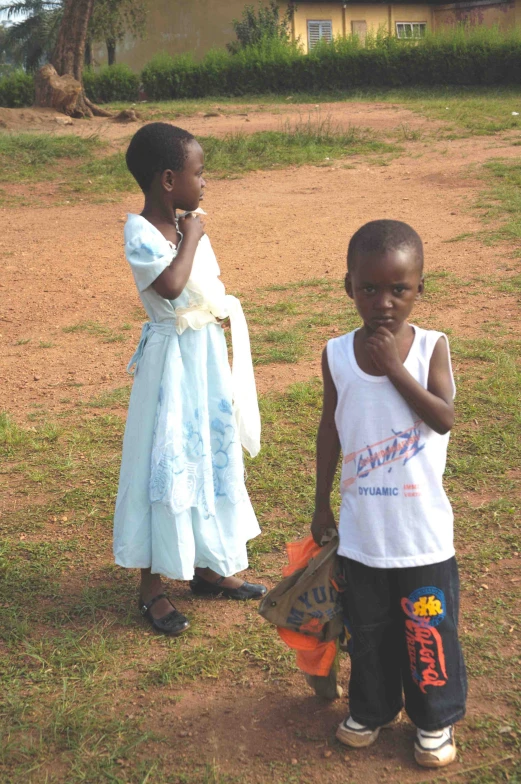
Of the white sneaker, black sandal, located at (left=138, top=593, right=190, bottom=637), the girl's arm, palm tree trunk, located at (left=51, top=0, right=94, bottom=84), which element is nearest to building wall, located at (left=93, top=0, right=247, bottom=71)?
palm tree trunk, located at (left=51, top=0, right=94, bottom=84)

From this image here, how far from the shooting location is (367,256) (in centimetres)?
199

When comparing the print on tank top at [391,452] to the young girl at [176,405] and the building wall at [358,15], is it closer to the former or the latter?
the young girl at [176,405]

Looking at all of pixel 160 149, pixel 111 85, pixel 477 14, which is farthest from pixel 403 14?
pixel 160 149

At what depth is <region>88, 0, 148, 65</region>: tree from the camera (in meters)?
24.6

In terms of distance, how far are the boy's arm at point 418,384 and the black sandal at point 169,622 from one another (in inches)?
49.2

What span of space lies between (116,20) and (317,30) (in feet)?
19.9

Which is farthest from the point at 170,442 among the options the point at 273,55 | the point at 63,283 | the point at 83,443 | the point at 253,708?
the point at 273,55

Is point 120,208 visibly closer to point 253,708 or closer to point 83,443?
point 83,443

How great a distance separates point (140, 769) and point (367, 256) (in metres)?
1.42

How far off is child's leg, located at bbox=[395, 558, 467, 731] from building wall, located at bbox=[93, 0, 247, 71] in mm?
25833

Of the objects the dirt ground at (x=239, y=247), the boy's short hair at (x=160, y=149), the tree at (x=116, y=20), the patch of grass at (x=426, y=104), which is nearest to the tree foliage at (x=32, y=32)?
the tree at (x=116, y=20)

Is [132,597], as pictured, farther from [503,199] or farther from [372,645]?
[503,199]

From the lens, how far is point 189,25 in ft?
84.9

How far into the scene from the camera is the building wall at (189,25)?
25.5 m
